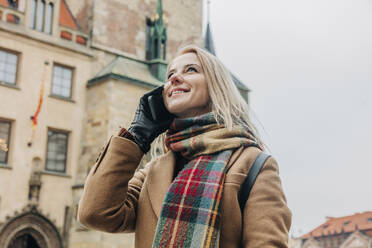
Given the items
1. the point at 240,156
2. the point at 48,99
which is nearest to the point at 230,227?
the point at 240,156

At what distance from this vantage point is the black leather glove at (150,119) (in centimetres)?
238

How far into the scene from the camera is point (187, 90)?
2412mm

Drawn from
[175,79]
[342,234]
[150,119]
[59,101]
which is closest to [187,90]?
[175,79]

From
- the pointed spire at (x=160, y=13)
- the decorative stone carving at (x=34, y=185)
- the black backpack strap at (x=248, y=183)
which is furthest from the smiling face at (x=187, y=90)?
the pointed spire at (x=160, y=13)

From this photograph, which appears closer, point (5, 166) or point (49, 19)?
point (5, 166)

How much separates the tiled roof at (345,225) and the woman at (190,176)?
179 ft

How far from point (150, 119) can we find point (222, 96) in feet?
1.17

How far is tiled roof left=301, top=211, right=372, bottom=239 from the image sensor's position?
177ft

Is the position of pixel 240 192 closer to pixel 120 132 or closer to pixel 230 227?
pixel 230 227

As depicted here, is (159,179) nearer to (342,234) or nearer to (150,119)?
(150,119)

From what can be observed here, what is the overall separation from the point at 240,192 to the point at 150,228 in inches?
16.6

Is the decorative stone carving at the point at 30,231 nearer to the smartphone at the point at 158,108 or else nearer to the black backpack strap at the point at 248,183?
the smartphone at the point at 158,108

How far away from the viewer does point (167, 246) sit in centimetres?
204

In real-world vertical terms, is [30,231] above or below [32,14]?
below
